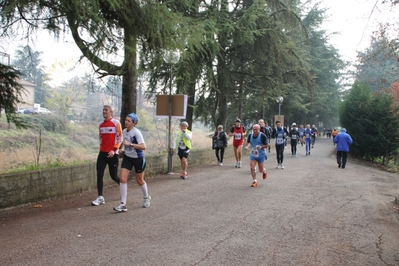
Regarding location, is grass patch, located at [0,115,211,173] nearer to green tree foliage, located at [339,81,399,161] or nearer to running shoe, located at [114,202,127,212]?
running shoe, located at [114,202,127,212]

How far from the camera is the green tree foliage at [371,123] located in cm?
2138

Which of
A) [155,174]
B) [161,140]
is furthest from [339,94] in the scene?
[155,174]

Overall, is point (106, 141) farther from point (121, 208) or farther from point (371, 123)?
point (371, 123)

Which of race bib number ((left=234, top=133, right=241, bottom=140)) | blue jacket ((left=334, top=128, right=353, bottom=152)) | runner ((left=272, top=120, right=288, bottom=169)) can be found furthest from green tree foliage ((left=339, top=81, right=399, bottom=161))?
race bib number ((left=234, top=133, right=241, bottom=140))

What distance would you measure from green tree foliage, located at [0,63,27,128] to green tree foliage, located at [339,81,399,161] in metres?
19.0

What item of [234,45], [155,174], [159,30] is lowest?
[155,174]

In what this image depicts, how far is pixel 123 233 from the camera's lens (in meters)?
5.40

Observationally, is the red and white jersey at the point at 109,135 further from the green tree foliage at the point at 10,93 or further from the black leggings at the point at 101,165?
the green tree foliage at the point at 10,93

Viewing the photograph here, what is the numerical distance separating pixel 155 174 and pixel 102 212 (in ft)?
17.5

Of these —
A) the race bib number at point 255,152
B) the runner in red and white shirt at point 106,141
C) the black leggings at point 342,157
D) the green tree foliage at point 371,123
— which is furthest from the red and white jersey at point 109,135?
the green tree foliage at point 371,123

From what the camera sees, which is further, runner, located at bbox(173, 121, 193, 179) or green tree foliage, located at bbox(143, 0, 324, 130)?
green tree foliage, located at bbox(143, 0, 324, 130)

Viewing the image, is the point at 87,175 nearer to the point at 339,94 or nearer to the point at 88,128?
the point at 88,128

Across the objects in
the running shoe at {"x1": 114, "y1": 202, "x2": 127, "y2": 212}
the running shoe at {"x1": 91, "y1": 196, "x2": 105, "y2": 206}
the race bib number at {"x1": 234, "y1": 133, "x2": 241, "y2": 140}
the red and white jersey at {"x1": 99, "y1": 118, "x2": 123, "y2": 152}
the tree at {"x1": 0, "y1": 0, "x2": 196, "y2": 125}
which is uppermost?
the tree at {"x1": 0, "y1": 0, "x2": 196, "y2": 125}

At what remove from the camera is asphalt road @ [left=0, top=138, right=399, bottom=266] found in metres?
4.53
